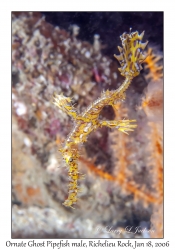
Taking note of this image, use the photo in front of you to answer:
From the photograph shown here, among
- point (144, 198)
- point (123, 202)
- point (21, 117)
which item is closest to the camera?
point (144, 198)

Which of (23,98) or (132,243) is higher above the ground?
(23,98)

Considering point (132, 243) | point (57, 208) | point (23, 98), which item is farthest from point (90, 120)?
point (57, 208)

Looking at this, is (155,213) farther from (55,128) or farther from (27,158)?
(27,158)

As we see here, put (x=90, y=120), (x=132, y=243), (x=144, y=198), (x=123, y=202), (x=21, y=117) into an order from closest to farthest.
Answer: (x=90, y=120)
(x=132, y=243)
(x=144, y=198)
(x=21, y=117)
(x=123, y=202)

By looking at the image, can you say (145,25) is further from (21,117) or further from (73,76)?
(21,117)

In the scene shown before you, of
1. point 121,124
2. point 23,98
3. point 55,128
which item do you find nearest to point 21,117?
point 23,98

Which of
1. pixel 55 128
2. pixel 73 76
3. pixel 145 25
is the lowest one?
pixel 55 128

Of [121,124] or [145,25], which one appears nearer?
[121,124]
